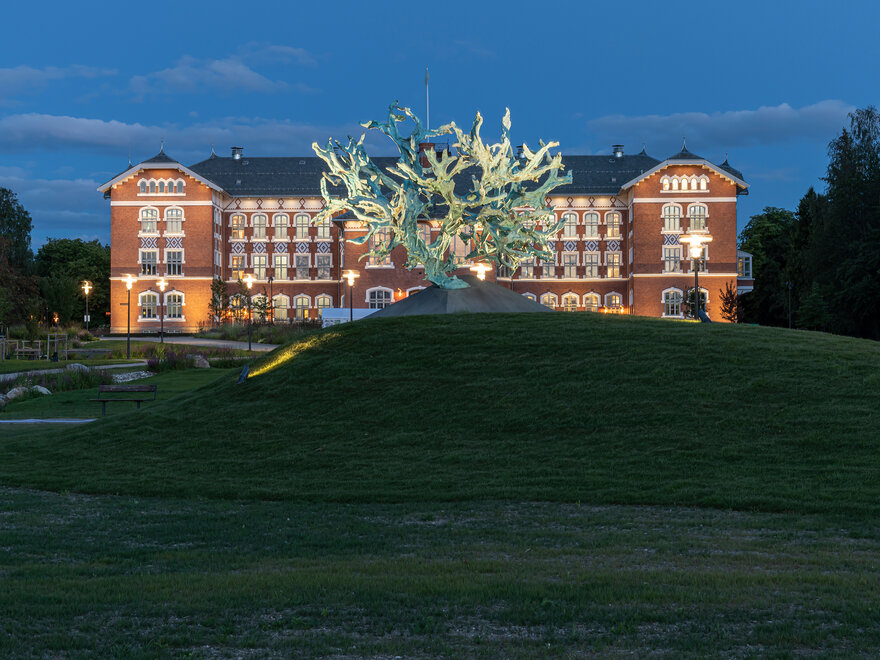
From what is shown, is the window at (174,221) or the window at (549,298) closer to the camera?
the window at (174,221)

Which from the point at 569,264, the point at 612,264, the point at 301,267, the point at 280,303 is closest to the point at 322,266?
the point at 301,267

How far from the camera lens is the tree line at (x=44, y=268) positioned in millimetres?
84500

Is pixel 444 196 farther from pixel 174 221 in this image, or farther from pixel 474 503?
pixel 174 221

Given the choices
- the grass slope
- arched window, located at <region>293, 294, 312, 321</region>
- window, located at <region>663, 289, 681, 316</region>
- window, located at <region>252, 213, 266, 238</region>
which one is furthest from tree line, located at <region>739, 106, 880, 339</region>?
window, located at <region>252, 213, 266, 238</region>

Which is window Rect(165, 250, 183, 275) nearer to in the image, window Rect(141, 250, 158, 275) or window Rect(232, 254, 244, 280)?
window Rect(141, 250, 158, 275)

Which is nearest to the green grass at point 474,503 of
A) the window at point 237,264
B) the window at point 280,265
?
the window at point 280,265

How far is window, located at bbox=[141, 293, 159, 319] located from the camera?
82.8 meters

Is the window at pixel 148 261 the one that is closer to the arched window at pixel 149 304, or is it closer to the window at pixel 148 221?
the window at pixel 148 221

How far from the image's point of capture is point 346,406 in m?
22.7

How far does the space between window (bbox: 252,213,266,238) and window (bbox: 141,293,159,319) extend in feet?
37.2

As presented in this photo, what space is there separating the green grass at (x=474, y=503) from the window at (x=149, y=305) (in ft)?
185

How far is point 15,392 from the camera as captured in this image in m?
36.7

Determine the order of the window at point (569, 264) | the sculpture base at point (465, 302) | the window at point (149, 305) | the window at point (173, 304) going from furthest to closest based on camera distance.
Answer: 1. the window at point (569, 264)
2. the window at point (173, 304)
3. the window at point (149, 305)
4. the sculpture base at point (465, 302)

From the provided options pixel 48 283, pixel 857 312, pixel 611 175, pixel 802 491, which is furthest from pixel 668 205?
pixel 802 491
